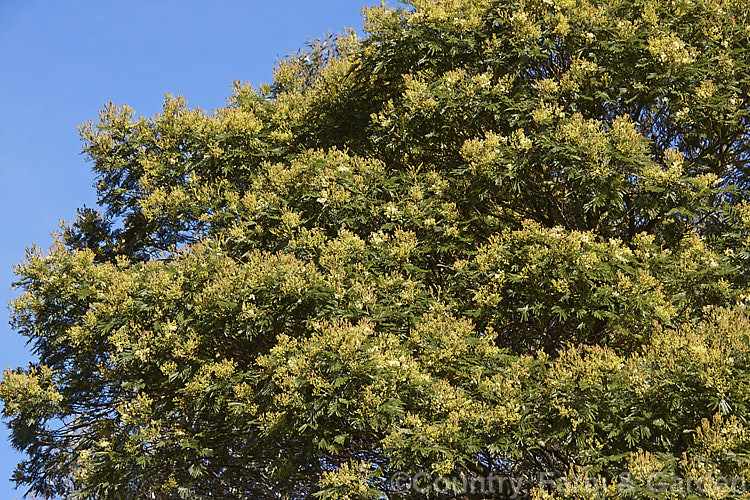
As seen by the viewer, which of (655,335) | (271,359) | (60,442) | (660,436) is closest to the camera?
(660,436)

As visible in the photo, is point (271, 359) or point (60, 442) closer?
point (271, 359)

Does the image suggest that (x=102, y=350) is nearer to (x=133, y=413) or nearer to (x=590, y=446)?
(x=133, y=413)

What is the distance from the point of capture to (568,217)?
13.3 meters

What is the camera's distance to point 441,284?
12922 mm

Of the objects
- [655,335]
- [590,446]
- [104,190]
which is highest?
[104,190]

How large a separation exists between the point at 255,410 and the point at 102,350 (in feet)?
13.5

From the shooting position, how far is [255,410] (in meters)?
11.2

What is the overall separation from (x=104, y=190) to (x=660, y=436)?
38.6ft

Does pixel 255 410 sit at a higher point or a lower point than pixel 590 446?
higher

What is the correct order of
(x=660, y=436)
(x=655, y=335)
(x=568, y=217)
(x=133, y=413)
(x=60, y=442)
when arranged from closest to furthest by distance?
(x=660, y=436) < (x=655, y=335) < (x=133, y=413) < (x=568, y=217) < (x=60, y=442)

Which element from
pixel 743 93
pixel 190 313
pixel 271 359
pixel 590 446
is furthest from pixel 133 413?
pixel 743 93

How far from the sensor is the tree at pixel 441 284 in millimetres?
9820

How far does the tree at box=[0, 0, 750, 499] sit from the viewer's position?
9.82 meters

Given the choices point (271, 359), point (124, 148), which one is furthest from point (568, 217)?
point (124, 148)
